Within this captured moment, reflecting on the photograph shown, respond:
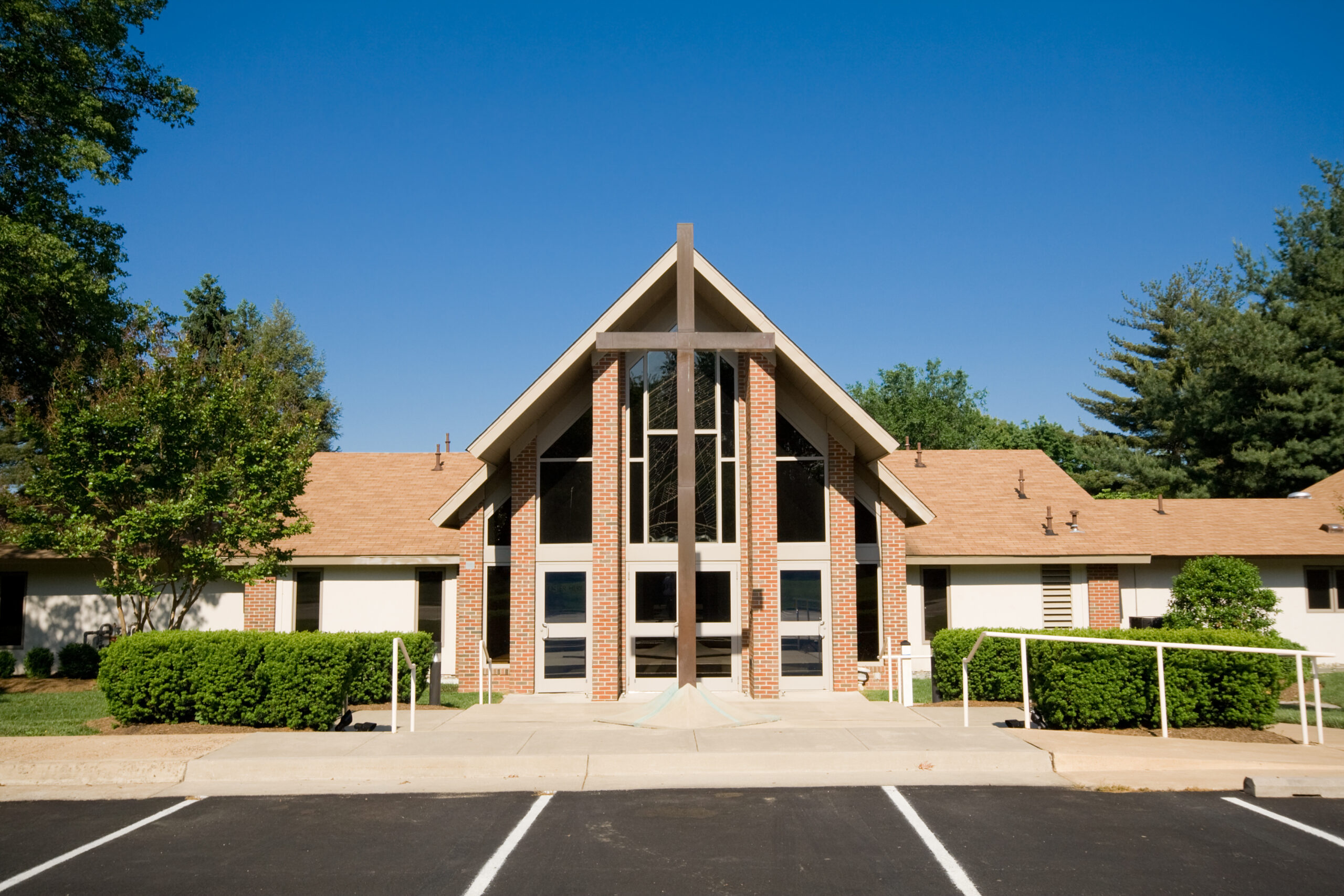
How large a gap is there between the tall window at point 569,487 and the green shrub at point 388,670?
2593mm

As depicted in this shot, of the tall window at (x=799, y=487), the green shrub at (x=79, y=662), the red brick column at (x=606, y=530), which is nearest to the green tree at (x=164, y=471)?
the green shrub at (x=79, y=662)

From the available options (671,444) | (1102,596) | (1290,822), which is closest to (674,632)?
(671,444)

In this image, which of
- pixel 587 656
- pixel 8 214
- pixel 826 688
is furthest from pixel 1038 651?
pixel 8 214

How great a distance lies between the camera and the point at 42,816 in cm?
867

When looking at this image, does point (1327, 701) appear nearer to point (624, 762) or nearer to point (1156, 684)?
point (1156, 684)

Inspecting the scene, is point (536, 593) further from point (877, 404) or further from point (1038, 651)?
point (877, 404)

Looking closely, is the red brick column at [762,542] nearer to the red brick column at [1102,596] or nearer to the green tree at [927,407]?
the red brick column at [1102,596]

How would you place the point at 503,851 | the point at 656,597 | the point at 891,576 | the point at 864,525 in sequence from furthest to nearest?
the point at 864,525
the point at 891,576
the point at 656,597
the point at 503,851

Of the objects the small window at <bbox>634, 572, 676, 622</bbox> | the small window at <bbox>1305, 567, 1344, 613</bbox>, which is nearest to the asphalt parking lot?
the small window at <bbox>634, 572, 676, 622</bbox>

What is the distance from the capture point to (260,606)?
2008 centimetres

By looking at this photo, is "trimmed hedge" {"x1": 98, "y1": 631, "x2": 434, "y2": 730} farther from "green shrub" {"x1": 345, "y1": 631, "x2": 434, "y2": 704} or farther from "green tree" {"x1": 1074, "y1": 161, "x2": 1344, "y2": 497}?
"green tree" {"x1": 1074, "y1": 161, "x2": 1344, "y2": 497}

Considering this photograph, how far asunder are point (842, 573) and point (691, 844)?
9.01 meters

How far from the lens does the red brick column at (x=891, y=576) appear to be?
1662cm

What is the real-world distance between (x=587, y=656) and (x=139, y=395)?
8.21m
